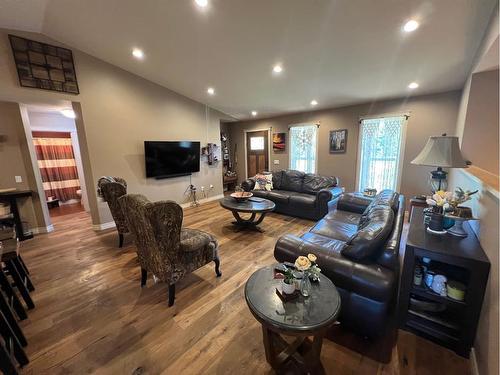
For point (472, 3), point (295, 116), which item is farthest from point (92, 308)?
point (295, 116)

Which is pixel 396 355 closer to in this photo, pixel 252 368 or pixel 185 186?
pixel 252 368

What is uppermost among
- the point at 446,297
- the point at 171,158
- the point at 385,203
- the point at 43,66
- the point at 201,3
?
the point at 201,3

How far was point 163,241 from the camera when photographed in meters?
1.92

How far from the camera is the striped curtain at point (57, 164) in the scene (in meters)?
5.79

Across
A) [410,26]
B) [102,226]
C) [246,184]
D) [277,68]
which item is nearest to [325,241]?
[410,26]

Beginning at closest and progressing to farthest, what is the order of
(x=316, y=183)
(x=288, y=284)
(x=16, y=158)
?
(x=288, y=284), (x=16, y=158), (x=316, y=183)

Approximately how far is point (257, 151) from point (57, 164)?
20.1 feet

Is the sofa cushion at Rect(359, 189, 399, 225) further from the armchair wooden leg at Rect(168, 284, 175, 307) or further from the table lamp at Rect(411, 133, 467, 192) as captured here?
the armchair wooden leg at Rect(168, 284, 175, 307)

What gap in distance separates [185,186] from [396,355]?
520 cm

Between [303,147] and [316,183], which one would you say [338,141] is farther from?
[316,183]

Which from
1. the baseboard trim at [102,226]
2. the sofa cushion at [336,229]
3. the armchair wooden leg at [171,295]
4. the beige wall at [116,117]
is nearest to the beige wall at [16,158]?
the beige wall at [116,117]

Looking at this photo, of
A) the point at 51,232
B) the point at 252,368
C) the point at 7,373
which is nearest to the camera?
the point at 7,373

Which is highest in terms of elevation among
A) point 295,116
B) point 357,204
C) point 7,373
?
point 295,116

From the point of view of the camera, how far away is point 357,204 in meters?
3.64
